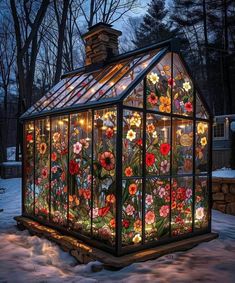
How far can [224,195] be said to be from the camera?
747 centimetres

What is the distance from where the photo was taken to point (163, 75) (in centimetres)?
515

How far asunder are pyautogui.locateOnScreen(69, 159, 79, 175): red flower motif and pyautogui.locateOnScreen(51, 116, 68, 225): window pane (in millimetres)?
161

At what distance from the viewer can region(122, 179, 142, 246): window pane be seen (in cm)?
457

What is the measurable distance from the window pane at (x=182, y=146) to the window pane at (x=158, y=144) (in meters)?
0.15

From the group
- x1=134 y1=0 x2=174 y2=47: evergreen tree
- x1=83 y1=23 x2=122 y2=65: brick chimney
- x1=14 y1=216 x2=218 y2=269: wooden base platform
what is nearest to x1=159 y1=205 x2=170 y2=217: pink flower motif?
x1=14 y1=216 x2=218 y2=269: wooden base platform

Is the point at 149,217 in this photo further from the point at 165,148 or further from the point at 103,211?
the point at 165,148

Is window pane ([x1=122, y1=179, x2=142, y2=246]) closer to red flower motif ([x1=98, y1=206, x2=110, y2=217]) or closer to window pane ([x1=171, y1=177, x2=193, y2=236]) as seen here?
red flower motif ([x1=98, y1=206, x2=110, y2=217])

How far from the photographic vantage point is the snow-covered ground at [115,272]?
4035 millimetres

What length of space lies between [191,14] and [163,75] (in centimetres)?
1534

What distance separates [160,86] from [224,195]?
3.57 m

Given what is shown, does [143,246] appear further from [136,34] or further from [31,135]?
[136,34]

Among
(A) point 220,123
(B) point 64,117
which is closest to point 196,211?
(B) point 64,117

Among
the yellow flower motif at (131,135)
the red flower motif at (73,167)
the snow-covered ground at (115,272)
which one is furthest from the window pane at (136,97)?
the snow-covered ground at (115,272)

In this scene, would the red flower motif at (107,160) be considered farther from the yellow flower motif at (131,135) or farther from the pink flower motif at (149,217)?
the pink flower motif at (149,217)
